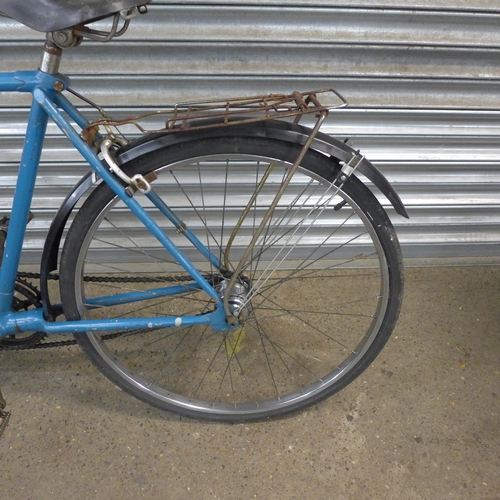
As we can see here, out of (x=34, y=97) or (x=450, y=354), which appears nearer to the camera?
(x=34, y=97)

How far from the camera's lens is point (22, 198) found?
1146 mm

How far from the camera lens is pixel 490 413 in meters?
1.58

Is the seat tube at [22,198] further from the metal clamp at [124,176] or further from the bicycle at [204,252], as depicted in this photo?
the metal clamp at [124,176]

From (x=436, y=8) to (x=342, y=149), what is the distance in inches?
29.7

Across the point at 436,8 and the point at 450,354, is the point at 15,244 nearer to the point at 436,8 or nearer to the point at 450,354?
the point at 436,8

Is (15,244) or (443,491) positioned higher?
(15,244)

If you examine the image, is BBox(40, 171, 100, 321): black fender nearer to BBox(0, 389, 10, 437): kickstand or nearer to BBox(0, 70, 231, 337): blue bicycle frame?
BBox(0, 70, 231, 337): blue bicycle frame

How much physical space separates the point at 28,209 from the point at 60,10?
53 centimetres

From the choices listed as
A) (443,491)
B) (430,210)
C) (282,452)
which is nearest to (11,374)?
(282,452)

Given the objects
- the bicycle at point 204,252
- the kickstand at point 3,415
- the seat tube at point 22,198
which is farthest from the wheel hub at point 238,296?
the kickstand at point 3,415

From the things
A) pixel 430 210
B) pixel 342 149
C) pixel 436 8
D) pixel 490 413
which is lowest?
pixel 490 413

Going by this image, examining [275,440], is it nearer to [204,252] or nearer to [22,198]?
[204,252]

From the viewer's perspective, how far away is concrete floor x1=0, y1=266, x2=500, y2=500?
137 cm

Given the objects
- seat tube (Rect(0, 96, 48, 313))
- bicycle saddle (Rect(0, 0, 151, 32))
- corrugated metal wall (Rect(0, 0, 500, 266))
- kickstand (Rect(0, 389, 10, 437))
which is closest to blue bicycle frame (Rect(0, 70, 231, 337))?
seat tube (Rect(0, 96, 48, 313))
